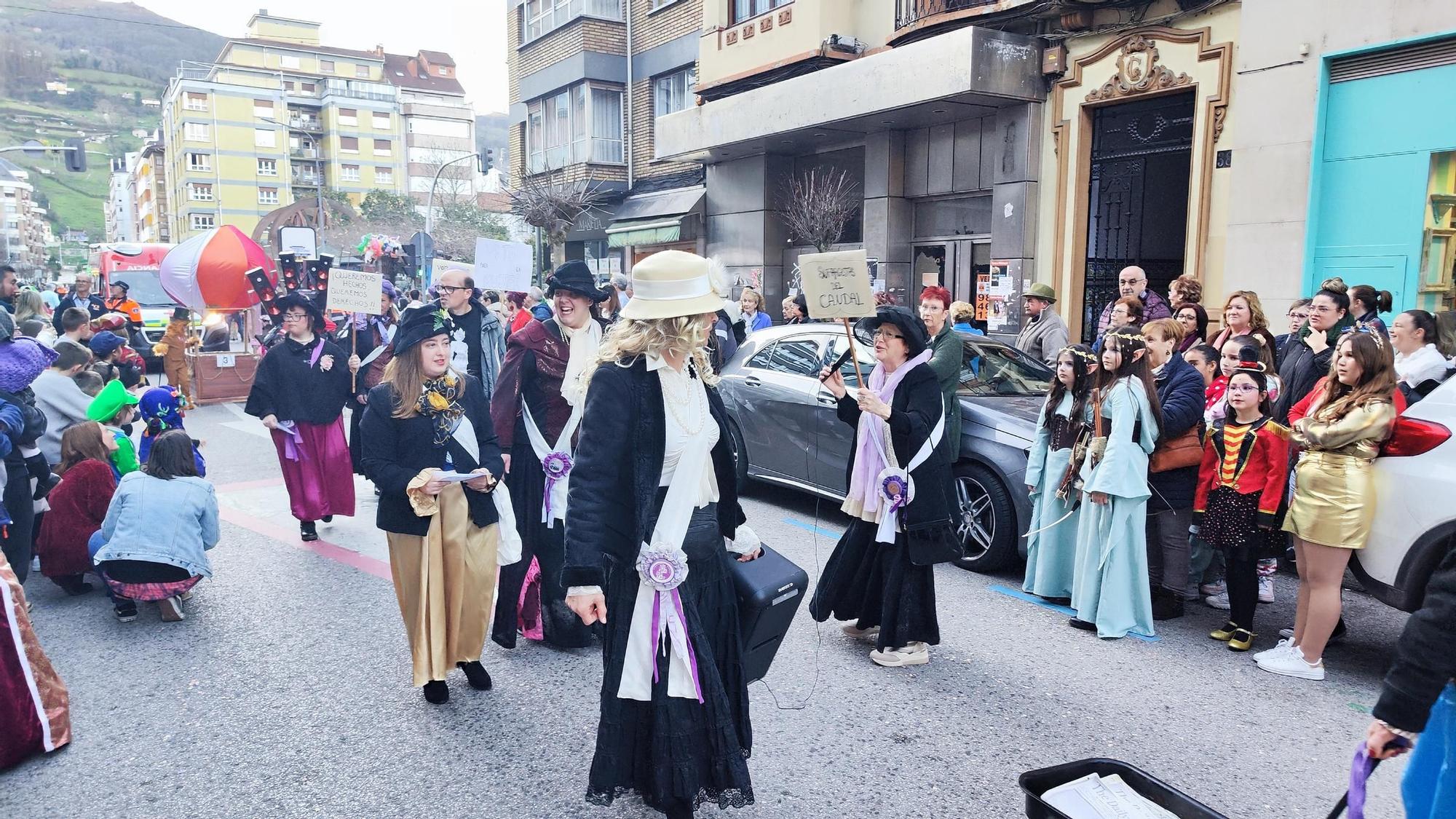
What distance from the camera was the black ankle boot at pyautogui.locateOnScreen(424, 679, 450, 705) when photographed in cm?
418

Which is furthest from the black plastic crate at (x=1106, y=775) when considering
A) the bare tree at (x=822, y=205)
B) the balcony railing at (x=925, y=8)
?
the bare tree at (x=822, y=205)

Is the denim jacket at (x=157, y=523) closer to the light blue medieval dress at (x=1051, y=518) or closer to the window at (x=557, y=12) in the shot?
the light blue medieval dress at (x=1051, y=518)

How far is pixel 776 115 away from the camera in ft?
51.8

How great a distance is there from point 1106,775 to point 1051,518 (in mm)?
2809

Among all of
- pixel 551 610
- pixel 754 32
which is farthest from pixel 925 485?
pixel 754 32

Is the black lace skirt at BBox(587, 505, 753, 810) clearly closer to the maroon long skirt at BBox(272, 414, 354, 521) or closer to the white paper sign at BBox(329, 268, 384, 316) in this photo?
the maroon long skirt at BBox(272, 414, 354, 521)

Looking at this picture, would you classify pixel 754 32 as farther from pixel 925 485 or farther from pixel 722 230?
pixel 925 485

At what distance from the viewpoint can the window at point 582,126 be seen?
23.1 metres

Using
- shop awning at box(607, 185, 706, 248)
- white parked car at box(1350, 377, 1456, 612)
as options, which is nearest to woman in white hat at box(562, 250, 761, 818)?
white parked car at box(1350, 377, 1456, 612)

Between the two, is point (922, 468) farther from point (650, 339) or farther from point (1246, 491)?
point (650, 339)

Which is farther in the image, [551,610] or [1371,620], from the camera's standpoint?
[1371,620]

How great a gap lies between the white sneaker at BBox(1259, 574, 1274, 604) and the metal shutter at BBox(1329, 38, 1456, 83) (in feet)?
21.0

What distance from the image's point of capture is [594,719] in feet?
13.3

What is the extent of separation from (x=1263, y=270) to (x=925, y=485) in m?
7.66
